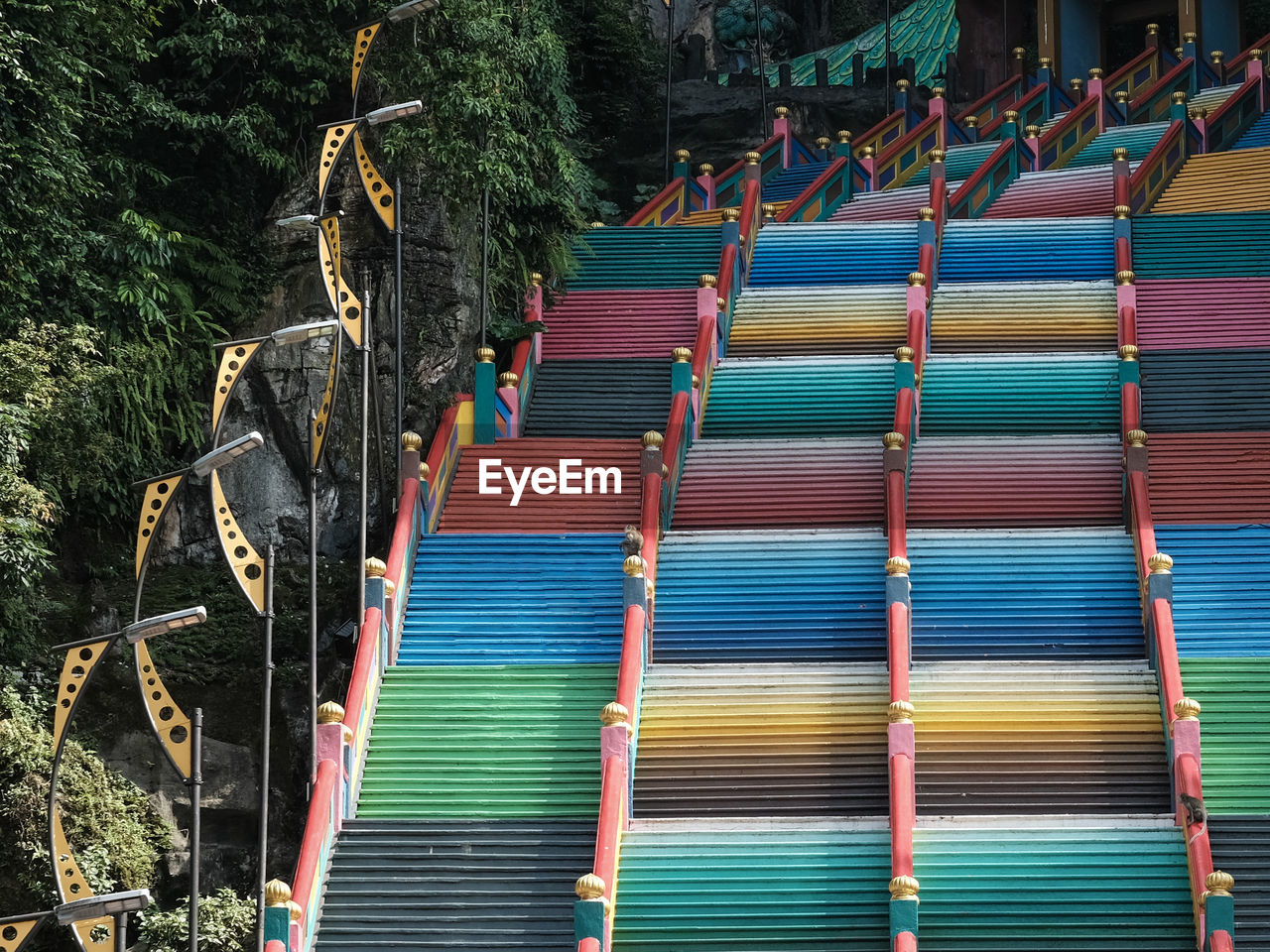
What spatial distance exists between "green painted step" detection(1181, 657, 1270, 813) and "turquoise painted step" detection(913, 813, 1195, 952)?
0.84 meters

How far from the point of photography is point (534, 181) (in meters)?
27.1

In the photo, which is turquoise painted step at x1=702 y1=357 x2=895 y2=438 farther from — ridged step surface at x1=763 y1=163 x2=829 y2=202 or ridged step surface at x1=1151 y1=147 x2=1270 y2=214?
ridged step surface at x1=763 y1=163 x2=829 y2=202

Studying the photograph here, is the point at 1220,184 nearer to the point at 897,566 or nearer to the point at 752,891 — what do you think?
the point at 897,566

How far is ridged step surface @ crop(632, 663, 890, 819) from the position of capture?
19422 millimetres

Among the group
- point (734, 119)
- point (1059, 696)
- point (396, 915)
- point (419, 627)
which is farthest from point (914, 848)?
point (734, 119)

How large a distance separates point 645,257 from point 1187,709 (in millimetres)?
12869

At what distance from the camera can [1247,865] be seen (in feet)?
59.1

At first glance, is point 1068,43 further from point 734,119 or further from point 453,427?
point 453,427

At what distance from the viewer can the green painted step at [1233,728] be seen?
18.9 metres

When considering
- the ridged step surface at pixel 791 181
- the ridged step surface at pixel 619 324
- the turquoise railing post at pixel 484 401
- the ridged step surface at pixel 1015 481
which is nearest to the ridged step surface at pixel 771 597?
the ridged step surface at pixel 1015 481

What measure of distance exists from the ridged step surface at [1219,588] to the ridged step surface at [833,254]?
7592mm

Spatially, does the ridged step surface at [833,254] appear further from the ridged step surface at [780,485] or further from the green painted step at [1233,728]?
the green painted step at [1233,728]

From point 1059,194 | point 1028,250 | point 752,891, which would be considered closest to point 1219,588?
point 752,891

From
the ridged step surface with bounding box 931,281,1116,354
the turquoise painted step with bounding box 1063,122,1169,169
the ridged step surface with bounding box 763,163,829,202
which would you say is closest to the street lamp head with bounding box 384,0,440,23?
the ridged step surface with bounding box 931,281,1116,354
